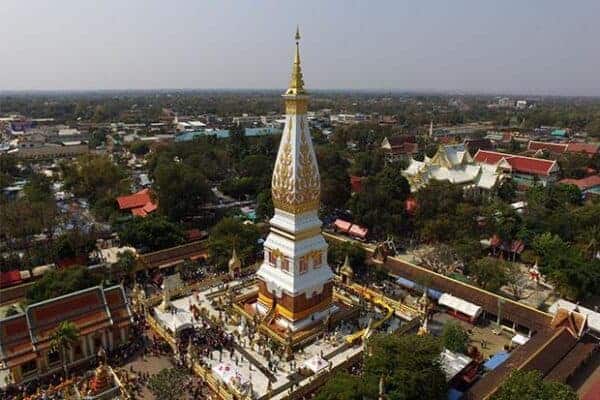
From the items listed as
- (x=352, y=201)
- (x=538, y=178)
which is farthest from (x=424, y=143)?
(x=352, y=201)

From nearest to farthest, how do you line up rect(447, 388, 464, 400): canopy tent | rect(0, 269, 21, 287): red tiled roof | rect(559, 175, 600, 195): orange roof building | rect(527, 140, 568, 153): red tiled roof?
rect(447, 388, 464, 400): canopy tent, rect(0, 269, 21, 287): red tiled roof, rect(559, 175, 600, 195): orange roof building, rect(527, 140, 568, 153): red tiled roof

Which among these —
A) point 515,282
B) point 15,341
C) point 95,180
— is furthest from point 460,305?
point 95,180

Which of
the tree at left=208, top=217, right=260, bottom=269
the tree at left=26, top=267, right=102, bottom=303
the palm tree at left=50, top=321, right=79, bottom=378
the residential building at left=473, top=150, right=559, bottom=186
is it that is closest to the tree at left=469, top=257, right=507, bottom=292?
the tree at left=208, top=217, right=260, bottom=269

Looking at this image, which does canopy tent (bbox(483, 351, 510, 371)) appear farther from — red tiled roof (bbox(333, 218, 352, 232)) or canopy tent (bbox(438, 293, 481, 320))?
red tiled roof (bbox(333, 218, 352, 232))

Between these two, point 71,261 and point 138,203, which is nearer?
point 71,261

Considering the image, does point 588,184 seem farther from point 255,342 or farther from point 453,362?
point 255,342
